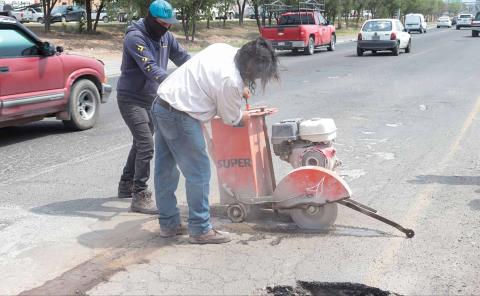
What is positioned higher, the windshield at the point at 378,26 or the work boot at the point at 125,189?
the windshield at the point at 378,26

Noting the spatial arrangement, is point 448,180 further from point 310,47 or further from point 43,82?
point 310,47

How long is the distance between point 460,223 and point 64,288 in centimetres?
320

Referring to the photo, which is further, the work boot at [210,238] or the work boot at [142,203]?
the work boot at [142,203]

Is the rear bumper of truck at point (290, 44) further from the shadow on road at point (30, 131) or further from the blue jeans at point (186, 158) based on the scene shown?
the blue jeans at point (186, 158)

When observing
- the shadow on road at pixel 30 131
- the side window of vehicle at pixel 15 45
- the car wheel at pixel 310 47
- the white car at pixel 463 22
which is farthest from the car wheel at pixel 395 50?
the white car at pixel 463 22

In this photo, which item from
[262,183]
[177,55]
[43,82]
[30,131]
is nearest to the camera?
[262,183]

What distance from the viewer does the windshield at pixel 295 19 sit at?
27.2 metres

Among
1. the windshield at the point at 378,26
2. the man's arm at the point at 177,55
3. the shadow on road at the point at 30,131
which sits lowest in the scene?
the shadow on road at the point at 30,131

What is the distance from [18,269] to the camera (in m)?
4.24

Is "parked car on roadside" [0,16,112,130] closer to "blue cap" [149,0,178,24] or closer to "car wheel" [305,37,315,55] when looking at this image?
"blue cap" [149,0,178,24]

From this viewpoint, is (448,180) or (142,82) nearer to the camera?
(142,82)

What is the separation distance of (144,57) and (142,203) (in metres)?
1.34

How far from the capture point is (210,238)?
461 centimetres

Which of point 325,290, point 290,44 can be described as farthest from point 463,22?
point 325,290
